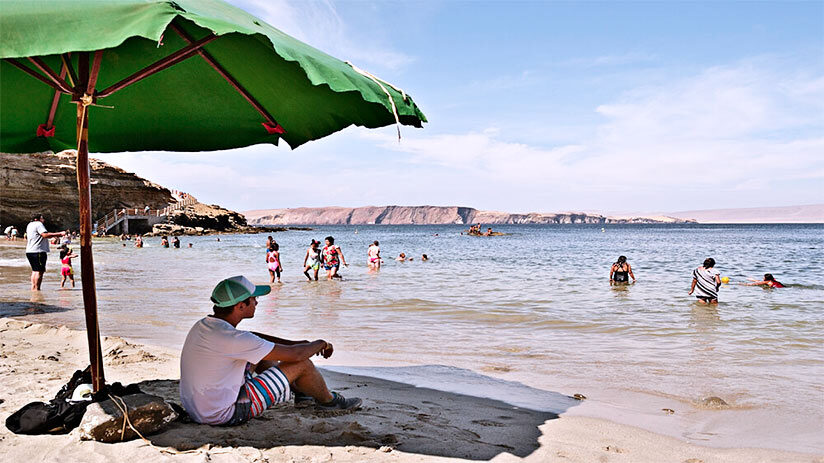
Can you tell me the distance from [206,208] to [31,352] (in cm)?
7622

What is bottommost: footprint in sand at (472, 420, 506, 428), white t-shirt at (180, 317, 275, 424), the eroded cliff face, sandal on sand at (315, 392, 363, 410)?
footprint in sand at (472, 420, 506, 428)

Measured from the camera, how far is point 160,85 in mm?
4422

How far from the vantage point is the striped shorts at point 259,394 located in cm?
376

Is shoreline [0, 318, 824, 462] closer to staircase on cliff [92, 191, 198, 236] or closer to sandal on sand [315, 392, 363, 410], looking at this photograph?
sandal on sand [315, 392, 363, 410]

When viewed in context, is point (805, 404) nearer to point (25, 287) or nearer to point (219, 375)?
point (219, 375)

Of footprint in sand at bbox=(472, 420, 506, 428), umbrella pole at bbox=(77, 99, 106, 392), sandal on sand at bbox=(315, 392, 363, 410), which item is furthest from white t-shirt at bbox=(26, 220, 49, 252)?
footprint in sand at bbox=(472, 420, 506, 428)

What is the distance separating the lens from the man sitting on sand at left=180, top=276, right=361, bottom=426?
3510 millimetres

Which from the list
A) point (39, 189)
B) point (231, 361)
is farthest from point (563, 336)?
point (39, 189)

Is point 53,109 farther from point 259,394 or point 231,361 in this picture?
point 259,394

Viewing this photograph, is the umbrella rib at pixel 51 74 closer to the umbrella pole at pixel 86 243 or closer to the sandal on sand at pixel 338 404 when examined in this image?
the umbrella pole at pixel 86 243

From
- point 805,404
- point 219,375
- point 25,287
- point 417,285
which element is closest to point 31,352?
point 219,375

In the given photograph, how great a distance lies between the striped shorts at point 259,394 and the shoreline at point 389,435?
0.27ft

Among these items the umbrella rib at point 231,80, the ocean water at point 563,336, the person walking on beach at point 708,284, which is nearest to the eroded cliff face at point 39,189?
the ocean water at point 563,336

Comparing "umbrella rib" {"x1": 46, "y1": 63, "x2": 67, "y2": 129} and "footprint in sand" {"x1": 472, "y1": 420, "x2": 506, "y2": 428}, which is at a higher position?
"umbrella rib" {"x1": 46, "y1": 63, "x2": 67, "y2": 129}
